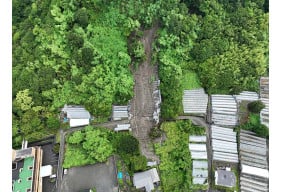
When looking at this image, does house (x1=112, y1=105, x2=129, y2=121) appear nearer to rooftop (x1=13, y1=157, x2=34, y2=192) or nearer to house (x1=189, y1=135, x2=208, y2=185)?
house (x1=189, y1=135, x2=208, y2=185)

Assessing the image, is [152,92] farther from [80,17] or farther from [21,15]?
[21,15]

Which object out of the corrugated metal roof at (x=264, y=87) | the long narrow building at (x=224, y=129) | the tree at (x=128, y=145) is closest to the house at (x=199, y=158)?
the long narrow building at (x=224, y=129)

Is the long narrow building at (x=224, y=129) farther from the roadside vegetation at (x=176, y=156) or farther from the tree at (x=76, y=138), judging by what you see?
the tree at (x=76, y=138)

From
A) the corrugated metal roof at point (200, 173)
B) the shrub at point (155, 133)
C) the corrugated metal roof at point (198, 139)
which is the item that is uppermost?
the shrub at point (155, 133)

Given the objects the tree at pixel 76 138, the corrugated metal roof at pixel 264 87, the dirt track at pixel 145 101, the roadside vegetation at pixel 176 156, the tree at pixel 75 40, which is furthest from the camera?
the corrugated metal roof at pixel 264 87

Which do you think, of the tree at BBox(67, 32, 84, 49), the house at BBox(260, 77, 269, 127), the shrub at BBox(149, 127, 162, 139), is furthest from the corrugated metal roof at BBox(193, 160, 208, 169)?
the tree at BBox(67, 32, 84, 49)

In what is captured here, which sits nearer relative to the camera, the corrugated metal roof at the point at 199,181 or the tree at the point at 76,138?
the corrugated metal roof at the point at 199,181

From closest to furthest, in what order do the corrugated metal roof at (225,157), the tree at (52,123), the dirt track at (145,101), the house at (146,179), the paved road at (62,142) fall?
the house at (146,179) → the corrugated metal roof at (225,157) → the paved road at (62,142) → the tree at (52,123) → the dirt track at (145,101)

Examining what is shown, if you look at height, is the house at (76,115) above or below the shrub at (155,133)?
above
